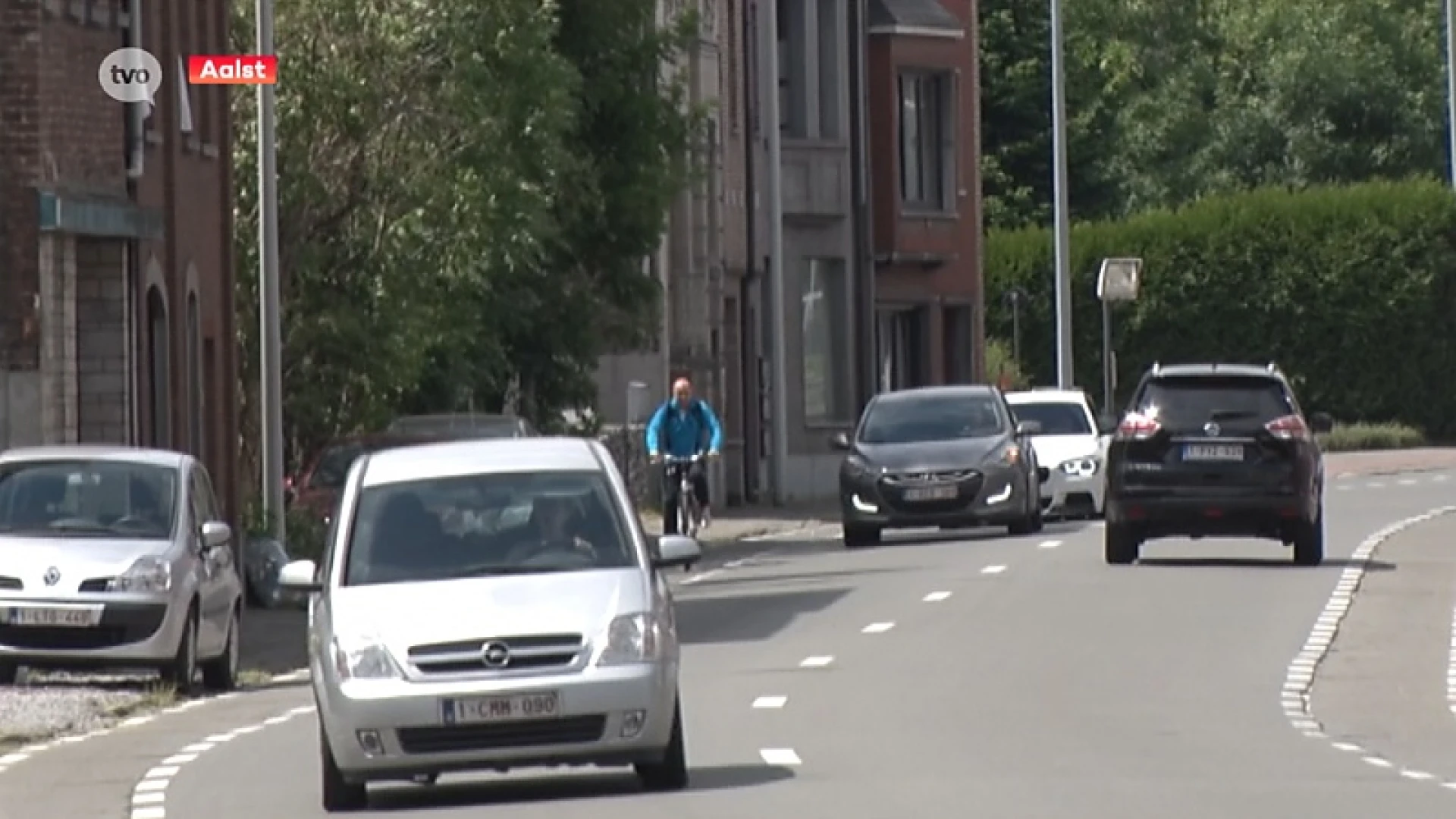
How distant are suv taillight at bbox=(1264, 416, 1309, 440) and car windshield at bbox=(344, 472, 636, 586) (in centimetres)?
1713

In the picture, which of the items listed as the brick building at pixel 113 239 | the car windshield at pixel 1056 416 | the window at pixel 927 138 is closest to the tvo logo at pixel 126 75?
the brick building at pixel 113 239

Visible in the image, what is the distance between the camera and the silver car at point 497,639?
15883mm

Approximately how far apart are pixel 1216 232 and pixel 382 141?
3670cm

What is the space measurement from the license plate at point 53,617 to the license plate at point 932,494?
55.1 ft

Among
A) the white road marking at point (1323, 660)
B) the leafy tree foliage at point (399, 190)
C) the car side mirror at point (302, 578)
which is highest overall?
the leafy tree foliage at point (399, 190)

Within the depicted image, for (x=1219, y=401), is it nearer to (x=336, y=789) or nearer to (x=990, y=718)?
(x=990, y=718)

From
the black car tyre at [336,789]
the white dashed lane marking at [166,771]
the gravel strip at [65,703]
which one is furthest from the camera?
the gravel strip at [65,703]

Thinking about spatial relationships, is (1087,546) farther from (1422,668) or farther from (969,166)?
(969,166)

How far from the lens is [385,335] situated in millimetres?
40469

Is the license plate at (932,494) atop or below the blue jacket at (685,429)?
below

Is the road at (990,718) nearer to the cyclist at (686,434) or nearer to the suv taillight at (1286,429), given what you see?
the suv taillight at (1286,429)

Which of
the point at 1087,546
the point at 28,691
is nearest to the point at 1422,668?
the point at 28,691

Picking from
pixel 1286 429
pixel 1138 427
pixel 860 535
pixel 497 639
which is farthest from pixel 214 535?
pixel 860 535

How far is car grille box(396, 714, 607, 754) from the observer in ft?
52.2
